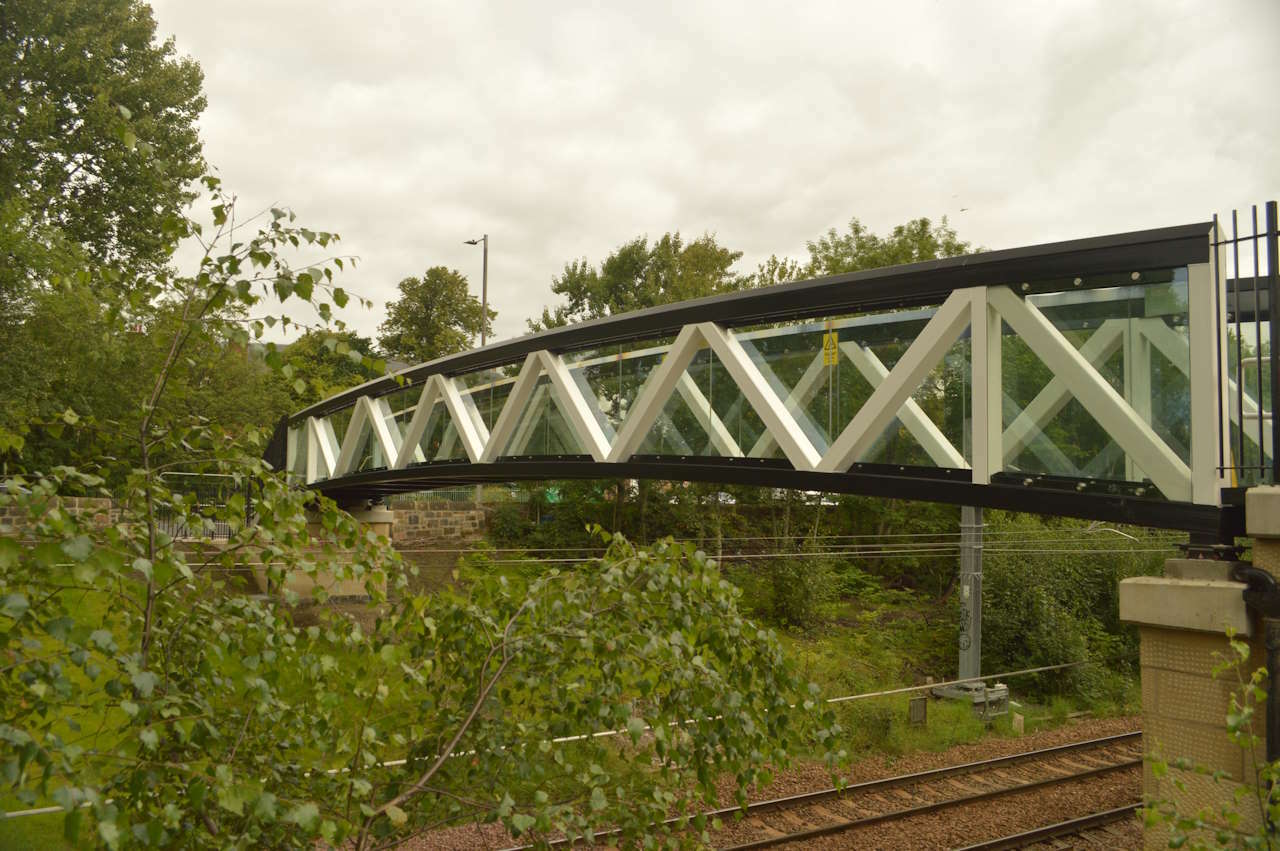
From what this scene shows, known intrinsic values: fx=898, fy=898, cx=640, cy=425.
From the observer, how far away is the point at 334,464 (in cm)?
2266

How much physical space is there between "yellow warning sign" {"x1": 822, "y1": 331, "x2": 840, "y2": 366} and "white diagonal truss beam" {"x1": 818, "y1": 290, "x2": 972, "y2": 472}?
57 cm

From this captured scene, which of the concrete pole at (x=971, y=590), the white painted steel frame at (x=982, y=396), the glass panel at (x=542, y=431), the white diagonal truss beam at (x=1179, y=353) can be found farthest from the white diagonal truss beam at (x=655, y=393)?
the concrete pole at (x=971, y=590)

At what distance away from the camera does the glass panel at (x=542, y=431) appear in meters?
12.5

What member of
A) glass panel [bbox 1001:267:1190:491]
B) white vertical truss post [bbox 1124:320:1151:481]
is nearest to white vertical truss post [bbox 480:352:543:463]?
glass panel [bbox 1001:267:1190:491]

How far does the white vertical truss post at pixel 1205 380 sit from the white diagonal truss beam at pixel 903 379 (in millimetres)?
1695

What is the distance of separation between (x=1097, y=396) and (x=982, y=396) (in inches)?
35.6

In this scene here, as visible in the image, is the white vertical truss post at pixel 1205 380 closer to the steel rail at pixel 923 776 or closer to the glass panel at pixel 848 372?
the glass panel at pixel 848 372

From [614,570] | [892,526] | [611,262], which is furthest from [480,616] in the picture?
[611,262]

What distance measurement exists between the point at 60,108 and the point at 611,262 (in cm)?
2078

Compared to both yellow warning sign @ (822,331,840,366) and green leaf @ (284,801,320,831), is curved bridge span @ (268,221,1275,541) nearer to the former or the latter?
yellow warning sign @ (822,331,840,366)

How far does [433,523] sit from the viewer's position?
1293 inches

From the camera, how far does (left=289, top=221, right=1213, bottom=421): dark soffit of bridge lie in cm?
616

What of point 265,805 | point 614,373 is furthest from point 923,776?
point 265,805

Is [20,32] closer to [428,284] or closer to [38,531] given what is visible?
[428,284]
